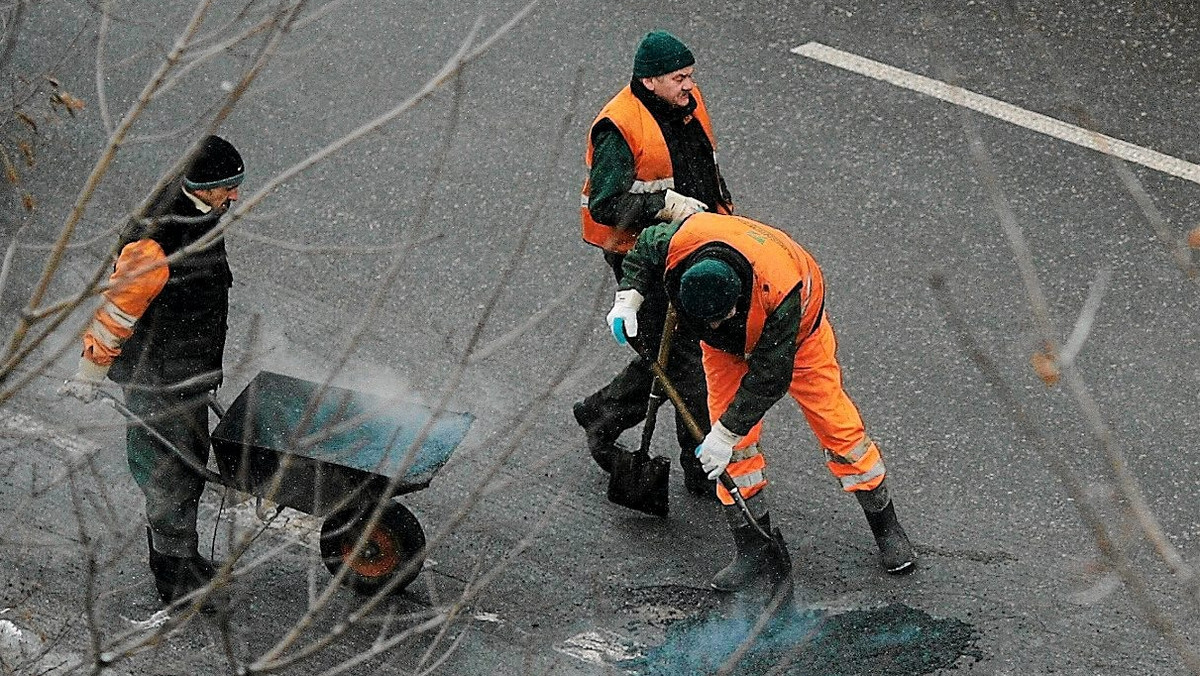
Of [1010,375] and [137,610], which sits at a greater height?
[1010,375]

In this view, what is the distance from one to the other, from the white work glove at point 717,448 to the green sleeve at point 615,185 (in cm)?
75

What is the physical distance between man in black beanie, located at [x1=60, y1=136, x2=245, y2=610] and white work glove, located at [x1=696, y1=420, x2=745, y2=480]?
159cm

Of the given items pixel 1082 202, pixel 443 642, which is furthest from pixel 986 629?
pixel 1082 202

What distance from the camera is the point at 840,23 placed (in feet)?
27.3

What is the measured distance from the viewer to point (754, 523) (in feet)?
17.7

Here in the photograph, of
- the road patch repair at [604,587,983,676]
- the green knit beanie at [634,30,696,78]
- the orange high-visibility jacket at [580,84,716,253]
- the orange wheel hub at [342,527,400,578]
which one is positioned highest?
the green knit beanie at [634,30,696,78]

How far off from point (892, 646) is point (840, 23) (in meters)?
3.99

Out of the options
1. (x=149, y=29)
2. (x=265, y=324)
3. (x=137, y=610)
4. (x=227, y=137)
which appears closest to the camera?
(x=137, y=610)

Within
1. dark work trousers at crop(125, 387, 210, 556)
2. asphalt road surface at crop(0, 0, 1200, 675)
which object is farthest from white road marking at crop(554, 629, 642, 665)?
dark work trousers at crop(125, 387, 210, 556)

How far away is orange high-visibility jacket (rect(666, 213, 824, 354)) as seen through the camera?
5.09 meters

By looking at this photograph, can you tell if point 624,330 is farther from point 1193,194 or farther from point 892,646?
point 1193,194

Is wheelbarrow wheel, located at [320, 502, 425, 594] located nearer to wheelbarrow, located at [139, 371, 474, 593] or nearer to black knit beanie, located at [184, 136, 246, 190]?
wheelbarrow, located at [139, 371, 474, 593]

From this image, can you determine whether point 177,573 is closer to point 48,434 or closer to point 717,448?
point 48,434

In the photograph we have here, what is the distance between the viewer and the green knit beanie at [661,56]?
17.8 feet
